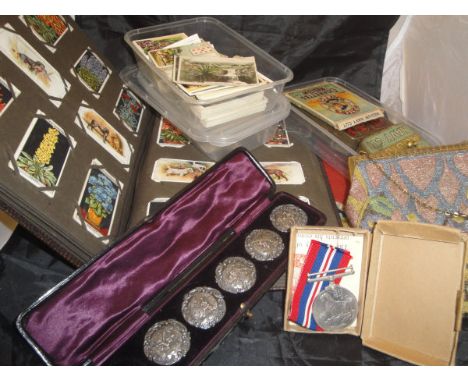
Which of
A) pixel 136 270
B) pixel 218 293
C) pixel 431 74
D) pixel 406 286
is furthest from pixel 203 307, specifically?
pixel 431 74

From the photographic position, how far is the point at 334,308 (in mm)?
987

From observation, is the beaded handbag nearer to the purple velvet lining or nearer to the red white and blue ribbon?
the red white and blue ribbon

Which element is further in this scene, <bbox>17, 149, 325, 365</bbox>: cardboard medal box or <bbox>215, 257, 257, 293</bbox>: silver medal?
<bbox>215, 257, 257, 293</bbox>: silver medal

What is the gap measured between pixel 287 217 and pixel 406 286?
37cm

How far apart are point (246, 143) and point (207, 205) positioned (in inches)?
16.2

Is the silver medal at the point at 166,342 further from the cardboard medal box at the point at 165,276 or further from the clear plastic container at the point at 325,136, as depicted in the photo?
the clear plastic container at the point at 325,136

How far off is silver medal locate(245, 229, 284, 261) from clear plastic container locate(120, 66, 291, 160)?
1.23 ft

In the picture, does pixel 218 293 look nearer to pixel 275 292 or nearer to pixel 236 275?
pixel 236 275

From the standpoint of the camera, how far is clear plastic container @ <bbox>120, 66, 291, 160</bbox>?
133cm

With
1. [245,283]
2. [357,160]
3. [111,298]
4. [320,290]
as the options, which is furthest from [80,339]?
[357,160]

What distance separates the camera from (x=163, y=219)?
3.49 ft

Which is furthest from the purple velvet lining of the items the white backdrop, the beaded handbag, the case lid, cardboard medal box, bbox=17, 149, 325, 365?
the white backdrop

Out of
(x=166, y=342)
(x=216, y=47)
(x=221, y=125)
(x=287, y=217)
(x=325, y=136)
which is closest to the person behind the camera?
(x=166, y=342)

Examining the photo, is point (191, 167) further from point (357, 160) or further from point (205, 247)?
point (357, 160)
